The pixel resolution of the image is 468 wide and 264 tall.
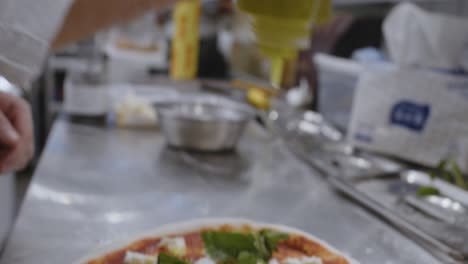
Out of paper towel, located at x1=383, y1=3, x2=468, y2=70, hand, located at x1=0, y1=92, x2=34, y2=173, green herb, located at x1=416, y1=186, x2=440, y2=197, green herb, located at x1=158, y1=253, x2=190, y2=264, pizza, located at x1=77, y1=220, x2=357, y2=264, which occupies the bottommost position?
green herb, located at x1=416, y1=186, x2=440, y2=197

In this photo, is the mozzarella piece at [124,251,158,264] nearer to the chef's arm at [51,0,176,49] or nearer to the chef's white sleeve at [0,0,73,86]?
the chef's white sleeve at [0,0,73,86]

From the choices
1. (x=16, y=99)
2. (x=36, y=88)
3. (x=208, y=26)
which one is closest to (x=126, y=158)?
(x=16, y=99)

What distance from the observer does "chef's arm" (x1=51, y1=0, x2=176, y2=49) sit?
1048 mm

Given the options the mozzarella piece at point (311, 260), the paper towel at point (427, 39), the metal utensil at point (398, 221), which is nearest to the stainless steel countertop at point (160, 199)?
the metal utensil at point (398, 221)

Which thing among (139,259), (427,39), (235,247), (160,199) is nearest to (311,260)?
(235,247)

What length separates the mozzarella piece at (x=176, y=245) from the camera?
0.61 metres

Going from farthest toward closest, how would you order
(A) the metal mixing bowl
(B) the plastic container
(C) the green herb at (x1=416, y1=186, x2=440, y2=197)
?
(B) the plastic container < (A) the metal mixing bowl < (C) the green herb at (x1=416, y1=186, x2=440, y2=197)

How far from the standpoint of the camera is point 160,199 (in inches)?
35.4

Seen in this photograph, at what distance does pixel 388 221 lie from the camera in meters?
0.85

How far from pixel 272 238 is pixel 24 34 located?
1.49ft

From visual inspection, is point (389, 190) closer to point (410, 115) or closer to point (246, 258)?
point (410, 115)

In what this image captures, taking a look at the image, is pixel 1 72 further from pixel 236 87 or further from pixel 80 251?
pixel 236 87

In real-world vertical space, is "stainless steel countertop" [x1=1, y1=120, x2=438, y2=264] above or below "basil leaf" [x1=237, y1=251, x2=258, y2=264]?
below

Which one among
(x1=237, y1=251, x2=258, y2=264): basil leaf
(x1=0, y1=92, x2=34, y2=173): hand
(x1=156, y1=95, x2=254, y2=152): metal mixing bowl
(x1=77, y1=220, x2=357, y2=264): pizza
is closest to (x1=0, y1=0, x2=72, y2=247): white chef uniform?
(x1=0, y1=92, x2=34, y2=173): hand
